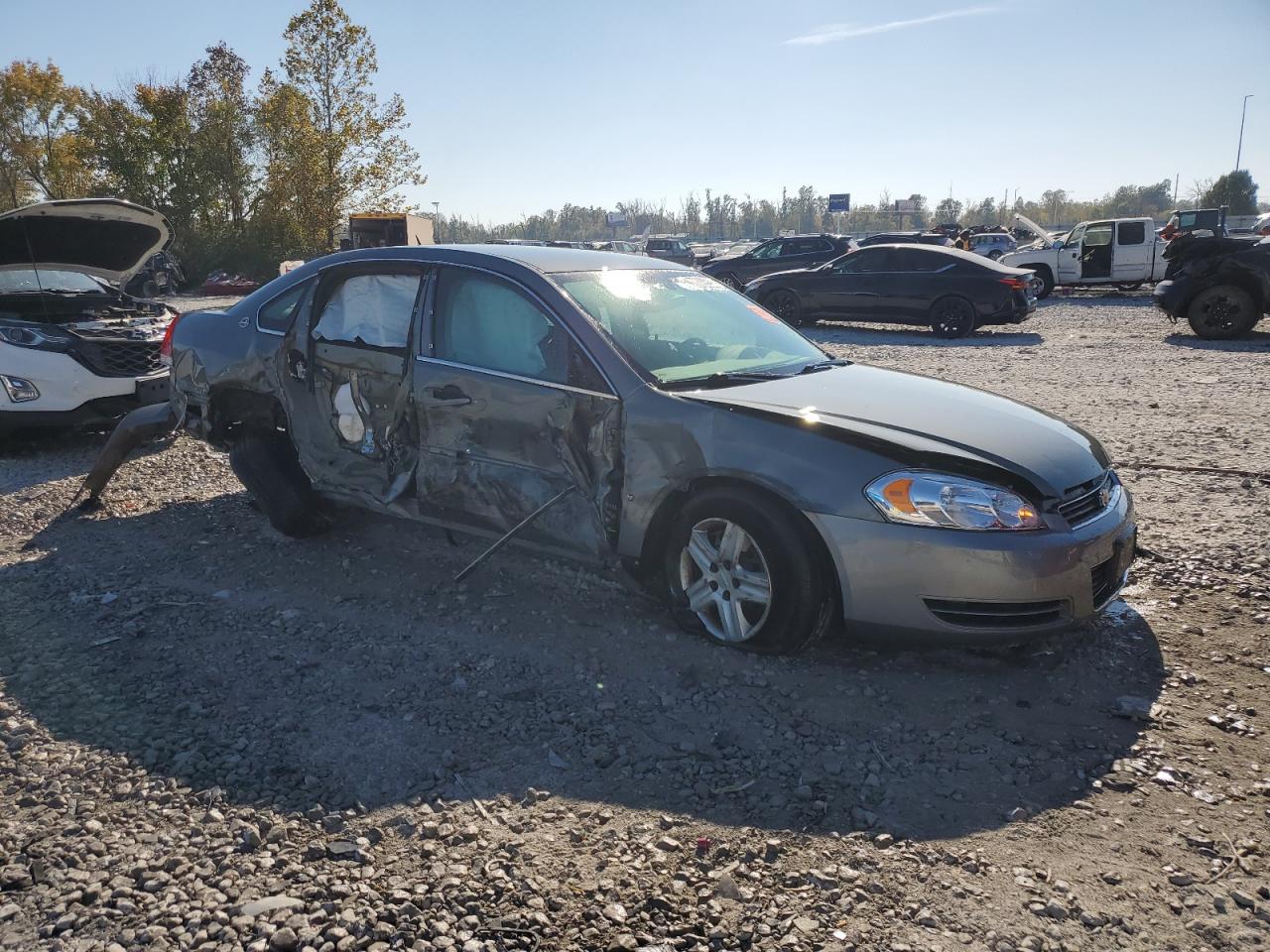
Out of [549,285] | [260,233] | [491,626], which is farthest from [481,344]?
[260,233]

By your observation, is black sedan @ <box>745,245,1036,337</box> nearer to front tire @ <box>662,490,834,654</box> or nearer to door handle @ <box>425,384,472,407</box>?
door handle @ <box>425,384,472,407</box>

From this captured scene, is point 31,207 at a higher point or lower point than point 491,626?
higher

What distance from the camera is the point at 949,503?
3436mm

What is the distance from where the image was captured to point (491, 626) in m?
4.23

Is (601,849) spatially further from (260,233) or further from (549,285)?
(260,233)

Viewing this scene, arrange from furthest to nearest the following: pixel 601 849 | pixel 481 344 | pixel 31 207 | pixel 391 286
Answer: pixel 31 207, pixel 391 286, pixel 481 344, pixel 601 849

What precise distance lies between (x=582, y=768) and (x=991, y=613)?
62.6 inches

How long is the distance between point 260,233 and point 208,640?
41.2 m

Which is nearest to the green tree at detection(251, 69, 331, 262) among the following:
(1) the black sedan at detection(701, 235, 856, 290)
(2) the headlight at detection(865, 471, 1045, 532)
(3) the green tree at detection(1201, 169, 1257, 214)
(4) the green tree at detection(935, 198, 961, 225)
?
(1) the black sedan at detection(701, 235, 856, 290)

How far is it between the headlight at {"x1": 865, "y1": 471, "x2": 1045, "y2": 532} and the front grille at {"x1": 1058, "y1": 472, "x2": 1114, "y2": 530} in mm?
200

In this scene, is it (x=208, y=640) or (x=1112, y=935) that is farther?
(x=208, y=640)

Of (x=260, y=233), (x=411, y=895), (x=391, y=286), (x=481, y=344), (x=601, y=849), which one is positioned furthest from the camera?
(x=260, y=233)

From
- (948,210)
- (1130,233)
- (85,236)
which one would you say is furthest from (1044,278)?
(948,210)

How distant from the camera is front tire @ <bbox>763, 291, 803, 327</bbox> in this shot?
1741 centimetres
